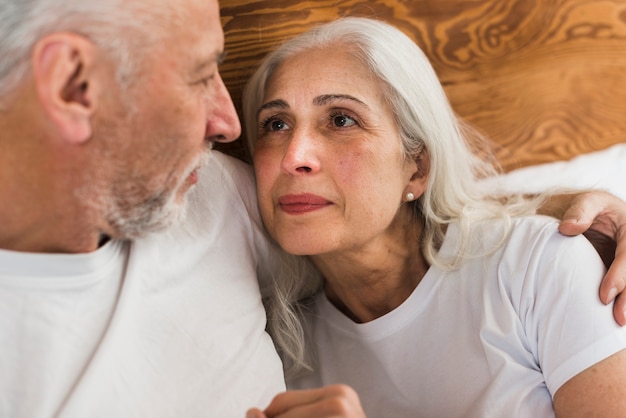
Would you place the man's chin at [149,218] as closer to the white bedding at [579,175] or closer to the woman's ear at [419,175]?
the woman's ear at [419,175]

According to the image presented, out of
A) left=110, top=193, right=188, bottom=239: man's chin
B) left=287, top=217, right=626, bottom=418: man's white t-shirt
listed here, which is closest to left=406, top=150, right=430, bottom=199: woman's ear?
left=287, top=217, right=626, bottom=418: man's white t-shirt

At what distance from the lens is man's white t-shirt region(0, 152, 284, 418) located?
113cm

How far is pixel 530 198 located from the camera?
1831 millimetres

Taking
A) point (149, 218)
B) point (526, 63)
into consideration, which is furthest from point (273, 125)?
point (526, 63)

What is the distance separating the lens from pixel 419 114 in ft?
4.95

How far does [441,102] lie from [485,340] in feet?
1.62

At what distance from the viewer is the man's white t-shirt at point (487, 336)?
1.36 metres

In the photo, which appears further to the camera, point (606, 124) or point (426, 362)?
point (606, 124)

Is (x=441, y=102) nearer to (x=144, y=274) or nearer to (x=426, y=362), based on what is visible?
(x=426, y=362)

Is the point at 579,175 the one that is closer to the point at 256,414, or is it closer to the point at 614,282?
the point at 614,282

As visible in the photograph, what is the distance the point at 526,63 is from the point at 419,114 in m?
0.60

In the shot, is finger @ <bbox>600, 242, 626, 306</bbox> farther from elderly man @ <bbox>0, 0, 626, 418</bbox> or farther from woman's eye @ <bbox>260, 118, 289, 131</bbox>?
woman's eye @ <bbox>260, 118, 289, 131</bbox>

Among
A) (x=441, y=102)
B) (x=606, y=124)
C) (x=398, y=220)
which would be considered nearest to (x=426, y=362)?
(x=398, y=220)

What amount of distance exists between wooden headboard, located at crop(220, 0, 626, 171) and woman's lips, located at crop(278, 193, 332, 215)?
21.2 inches
